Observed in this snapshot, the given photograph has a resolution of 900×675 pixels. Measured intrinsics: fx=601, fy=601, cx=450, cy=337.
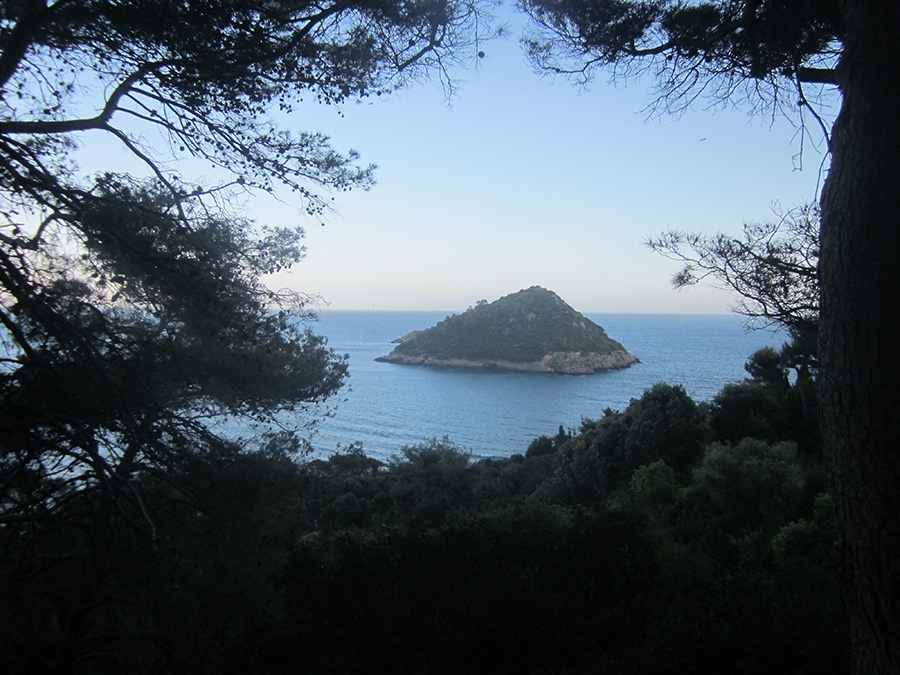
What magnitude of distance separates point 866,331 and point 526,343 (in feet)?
122

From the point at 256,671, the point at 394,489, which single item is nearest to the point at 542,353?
the point at 394,489

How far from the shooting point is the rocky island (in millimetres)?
36250

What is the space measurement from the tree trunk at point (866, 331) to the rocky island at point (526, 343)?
1346 inches

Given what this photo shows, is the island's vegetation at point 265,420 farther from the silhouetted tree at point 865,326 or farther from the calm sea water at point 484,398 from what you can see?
the calm sea water at point 484,398

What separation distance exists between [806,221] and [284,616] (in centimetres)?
484

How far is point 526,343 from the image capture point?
3872cm

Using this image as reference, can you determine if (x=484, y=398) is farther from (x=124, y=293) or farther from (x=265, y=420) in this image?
(x=124, y=293)

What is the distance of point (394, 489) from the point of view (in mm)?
11281

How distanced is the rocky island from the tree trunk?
34.2m

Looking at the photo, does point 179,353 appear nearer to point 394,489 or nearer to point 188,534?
point 188,534

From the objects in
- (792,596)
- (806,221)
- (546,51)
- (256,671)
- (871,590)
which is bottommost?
(792,596)

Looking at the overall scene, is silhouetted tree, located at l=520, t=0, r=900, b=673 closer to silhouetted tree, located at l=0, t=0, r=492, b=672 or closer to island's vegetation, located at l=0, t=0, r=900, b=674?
island's vegetation, located at l=0, t=0, r=900, b=674

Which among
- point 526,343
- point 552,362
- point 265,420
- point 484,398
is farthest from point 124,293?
point 526,343

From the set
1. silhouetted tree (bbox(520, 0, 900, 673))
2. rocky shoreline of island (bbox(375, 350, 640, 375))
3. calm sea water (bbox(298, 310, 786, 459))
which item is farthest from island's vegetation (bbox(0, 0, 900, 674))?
rocky shoreline of island (bbox(375, 350, 640, 375))
